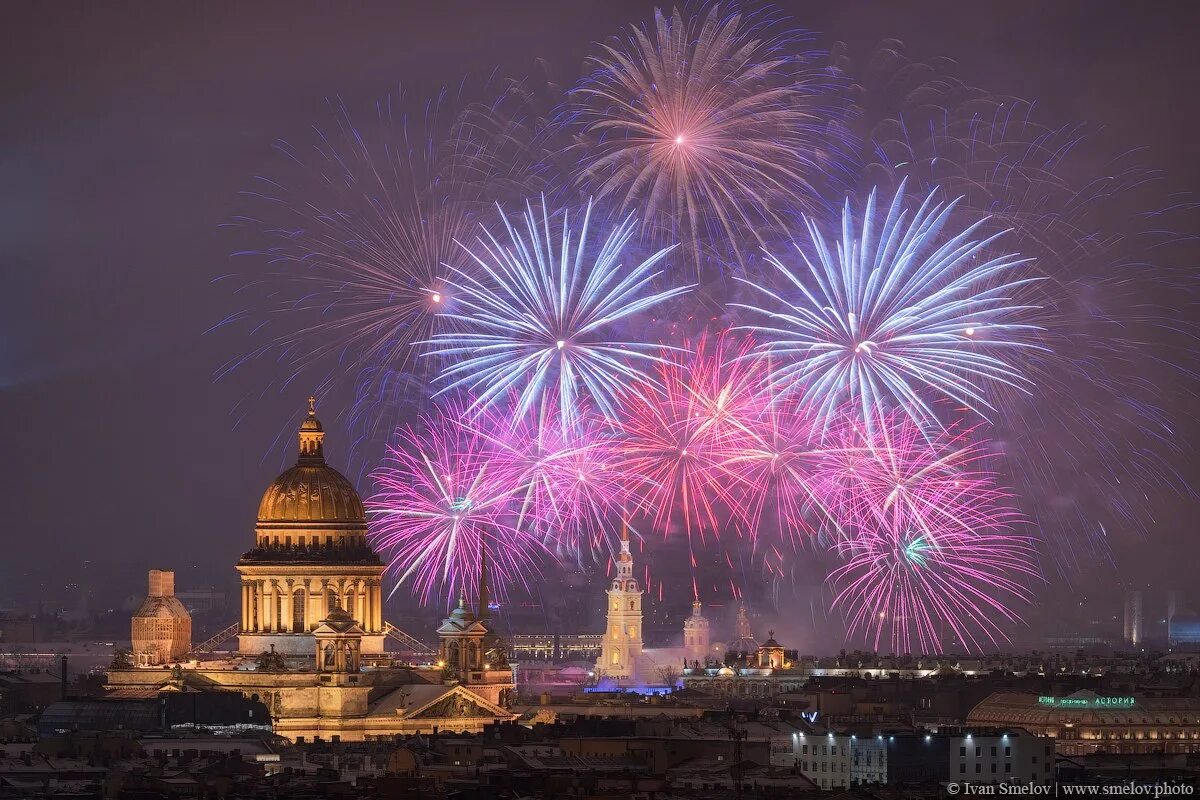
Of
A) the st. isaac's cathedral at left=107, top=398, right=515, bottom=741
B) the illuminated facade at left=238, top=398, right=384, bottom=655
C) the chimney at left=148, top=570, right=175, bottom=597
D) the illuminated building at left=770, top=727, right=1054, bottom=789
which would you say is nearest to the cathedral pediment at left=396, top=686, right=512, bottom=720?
the st. isaac's cathedral at left=107, top=398, right=515, bottom=741

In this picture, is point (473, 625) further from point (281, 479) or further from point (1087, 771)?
point (1087, 771)

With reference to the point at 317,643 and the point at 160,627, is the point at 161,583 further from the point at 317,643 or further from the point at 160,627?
the point at 317,643

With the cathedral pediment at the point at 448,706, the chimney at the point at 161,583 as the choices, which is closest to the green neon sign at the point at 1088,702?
the cathedral pediment at the point at 448,706

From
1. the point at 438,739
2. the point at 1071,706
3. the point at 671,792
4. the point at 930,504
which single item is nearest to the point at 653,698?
the point at 1071,706

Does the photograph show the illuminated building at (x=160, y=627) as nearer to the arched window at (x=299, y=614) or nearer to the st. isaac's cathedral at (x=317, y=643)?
the st. isaac's cathedral at (x=317, y=643)

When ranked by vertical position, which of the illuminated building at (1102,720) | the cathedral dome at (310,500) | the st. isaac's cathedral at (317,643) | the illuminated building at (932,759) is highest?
the cathedral dome at (310,500)

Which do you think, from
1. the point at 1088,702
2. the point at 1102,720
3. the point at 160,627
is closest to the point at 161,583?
the point at 160,627
